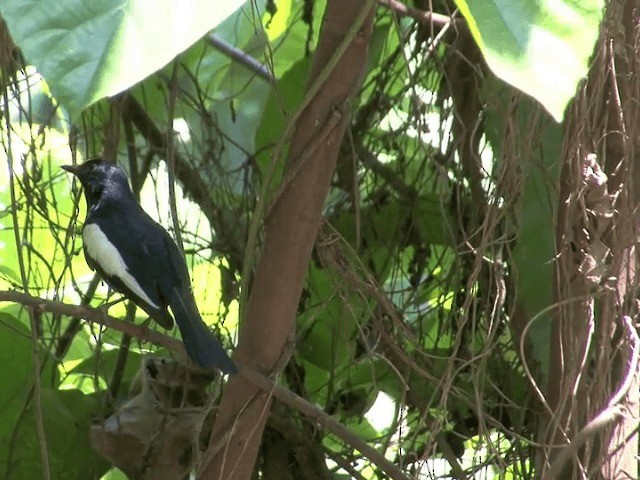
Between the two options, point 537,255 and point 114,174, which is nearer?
point 537,255

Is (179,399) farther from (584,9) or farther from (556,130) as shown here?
(584,9)

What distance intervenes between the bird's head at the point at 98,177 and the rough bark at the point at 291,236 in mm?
488

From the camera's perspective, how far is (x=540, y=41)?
663mm

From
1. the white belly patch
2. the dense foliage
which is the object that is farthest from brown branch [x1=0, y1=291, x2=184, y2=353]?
the white belly patch

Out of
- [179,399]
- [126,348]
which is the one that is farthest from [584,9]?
[126,348]

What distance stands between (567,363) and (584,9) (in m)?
0.67

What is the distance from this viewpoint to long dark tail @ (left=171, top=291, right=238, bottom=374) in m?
1.27

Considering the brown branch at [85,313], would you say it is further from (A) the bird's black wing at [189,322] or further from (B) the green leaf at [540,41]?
(B) the green leaf at [540,41]

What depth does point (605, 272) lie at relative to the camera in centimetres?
117

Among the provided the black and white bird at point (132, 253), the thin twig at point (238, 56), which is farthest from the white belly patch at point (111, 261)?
the thin twig at point (238, 56)

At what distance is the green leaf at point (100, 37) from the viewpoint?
0.59 metres

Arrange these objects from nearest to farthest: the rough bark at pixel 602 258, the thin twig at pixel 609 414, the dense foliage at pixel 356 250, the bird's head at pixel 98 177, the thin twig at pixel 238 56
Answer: the thin twig at pixel 609 414 < the rough bark at pixel 602 258 < the dense foliage at pixel 356 250 < the bird's head at pixel 98 177 < the thin twig at pixel 238 56

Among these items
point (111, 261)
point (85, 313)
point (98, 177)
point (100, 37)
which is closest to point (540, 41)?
point (100, 37)

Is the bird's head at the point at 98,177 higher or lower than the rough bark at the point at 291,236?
higher
